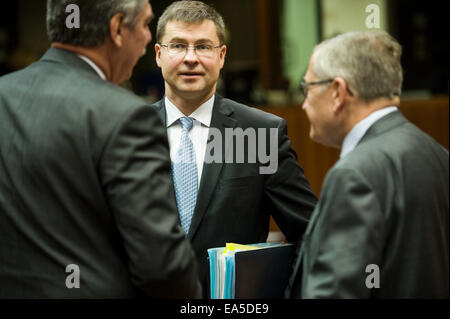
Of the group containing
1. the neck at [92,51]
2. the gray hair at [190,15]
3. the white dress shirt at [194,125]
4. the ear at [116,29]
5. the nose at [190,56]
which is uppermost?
the gray hair at [190,15]

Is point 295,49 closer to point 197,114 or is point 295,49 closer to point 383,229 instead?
point 197,114

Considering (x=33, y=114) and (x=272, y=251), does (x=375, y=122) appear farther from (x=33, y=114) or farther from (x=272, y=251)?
(x=33, y=114)

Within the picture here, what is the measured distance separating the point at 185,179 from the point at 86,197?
2.50 feet

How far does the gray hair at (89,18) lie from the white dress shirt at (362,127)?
68cm

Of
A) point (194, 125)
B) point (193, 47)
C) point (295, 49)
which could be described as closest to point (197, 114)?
point (194, 125)

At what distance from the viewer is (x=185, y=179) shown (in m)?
2.22

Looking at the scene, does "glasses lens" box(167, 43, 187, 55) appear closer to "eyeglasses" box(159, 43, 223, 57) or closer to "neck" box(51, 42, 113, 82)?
"eyeglasses" box(159, 43, 223, 57)

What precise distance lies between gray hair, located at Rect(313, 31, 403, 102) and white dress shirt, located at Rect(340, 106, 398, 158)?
0.04 meters

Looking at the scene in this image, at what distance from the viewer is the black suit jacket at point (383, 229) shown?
1.46 m

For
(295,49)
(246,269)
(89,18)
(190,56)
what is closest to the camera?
(89,18)

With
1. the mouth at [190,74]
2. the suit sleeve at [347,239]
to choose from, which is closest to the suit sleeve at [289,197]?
the mouth at [190,74]

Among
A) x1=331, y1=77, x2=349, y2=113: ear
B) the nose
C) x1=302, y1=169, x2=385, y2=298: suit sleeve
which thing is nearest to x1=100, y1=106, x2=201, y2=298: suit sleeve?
x1=302, y1=169, x2=385, y2=298: suit sleeve

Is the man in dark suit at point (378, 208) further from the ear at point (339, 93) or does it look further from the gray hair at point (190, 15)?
the gray hair at point (190, 15)

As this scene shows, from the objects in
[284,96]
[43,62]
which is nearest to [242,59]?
[284,96]
